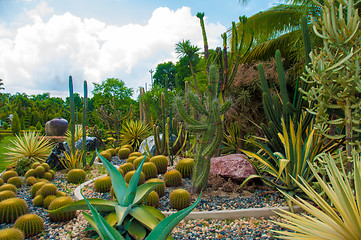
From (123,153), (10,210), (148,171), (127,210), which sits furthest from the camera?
(123,153)

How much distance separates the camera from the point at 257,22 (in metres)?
10.3

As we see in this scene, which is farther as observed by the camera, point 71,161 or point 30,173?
point 71,161

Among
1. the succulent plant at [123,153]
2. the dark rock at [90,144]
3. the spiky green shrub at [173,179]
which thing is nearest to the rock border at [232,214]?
the spiky green shrub at [173,179]

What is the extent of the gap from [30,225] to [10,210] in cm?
59

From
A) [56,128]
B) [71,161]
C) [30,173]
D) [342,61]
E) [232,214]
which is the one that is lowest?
[232,214]

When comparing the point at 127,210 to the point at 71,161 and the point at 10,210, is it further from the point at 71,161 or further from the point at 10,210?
the point at 71,161

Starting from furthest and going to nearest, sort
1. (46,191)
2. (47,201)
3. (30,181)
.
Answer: (30,181)
(46,191)
(47,201)

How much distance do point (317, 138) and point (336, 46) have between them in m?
1.93

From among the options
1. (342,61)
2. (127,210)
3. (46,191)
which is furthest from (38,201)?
(342,61)

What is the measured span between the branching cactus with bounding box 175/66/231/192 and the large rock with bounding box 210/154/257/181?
0.53m

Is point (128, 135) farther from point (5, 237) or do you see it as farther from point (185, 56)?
point (5, 237)

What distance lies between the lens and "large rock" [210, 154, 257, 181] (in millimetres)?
3968

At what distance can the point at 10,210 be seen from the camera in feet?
11.2

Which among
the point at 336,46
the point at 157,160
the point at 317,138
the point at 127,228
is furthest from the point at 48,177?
the point at 336,46
